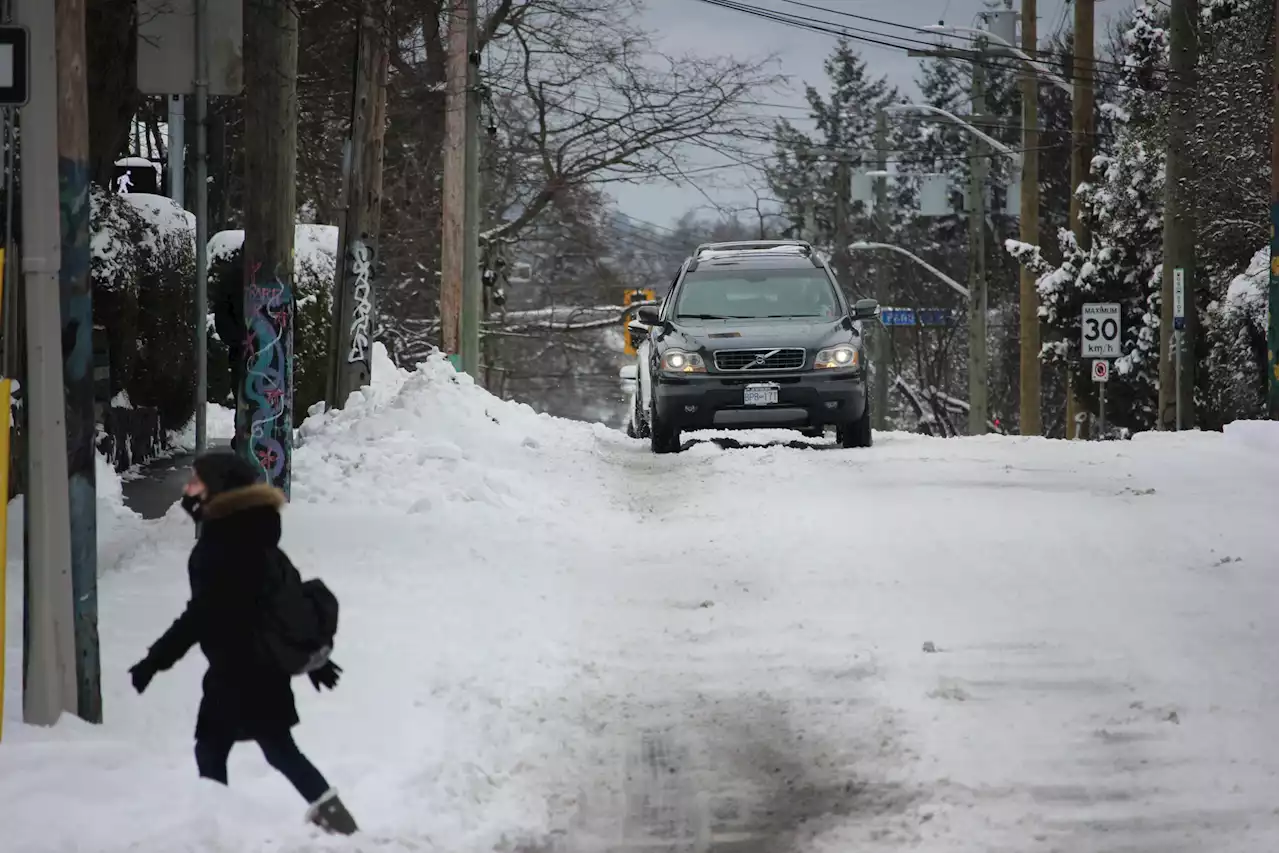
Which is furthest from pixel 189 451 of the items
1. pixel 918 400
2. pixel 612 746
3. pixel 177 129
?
pixel 918 400

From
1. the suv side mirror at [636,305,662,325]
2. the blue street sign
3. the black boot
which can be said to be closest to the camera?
the black boot

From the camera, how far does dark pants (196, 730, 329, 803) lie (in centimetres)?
571

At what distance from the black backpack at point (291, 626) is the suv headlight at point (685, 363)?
1315cm

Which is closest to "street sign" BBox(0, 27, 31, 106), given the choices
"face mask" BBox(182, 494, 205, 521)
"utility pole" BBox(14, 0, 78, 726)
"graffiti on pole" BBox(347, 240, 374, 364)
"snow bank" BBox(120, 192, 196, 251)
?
"utility pole" BBox(14, 0, 78, 726)

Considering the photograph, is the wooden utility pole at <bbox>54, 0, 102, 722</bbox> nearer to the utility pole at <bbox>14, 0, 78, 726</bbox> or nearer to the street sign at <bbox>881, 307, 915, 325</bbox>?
the utility pole at <bbox>14, 0, 78, 726</bbox>

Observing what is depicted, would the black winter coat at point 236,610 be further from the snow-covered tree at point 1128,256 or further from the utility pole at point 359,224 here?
the snow-covered tree at point 1128,256

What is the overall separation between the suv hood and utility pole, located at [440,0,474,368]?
7.37 metres

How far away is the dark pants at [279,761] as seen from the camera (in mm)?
5707

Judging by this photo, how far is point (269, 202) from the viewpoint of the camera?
40.1 feet

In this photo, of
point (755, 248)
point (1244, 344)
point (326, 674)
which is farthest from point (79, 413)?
point (1244, 344)

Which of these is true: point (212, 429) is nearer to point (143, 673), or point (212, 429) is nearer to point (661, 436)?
point (661, 436)

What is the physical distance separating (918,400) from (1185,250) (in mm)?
37216

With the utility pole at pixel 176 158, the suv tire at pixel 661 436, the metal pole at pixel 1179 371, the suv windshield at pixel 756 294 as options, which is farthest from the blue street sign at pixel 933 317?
the suv tire at pixel 661 436

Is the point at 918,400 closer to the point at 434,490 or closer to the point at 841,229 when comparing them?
the point at 841,229
